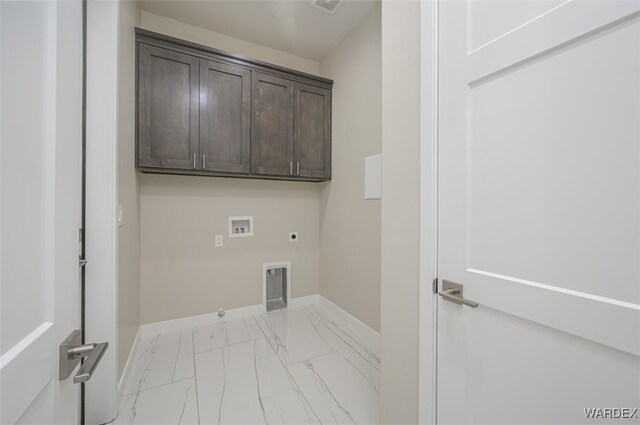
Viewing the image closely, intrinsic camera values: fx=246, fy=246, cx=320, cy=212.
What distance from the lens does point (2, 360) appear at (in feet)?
1.21

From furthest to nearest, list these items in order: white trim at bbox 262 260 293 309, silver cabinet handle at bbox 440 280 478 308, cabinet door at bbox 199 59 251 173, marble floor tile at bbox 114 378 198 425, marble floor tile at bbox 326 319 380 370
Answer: white trim at bbox 262 260 293 309
cabinet door at bbox 199 59 251 173
marble floor tile at bbox 326 319 380 370
marble floor tile at bbox 114 378 198 425
silver cabinet handle at bbox 440 280 478 308

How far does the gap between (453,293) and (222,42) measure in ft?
9.66

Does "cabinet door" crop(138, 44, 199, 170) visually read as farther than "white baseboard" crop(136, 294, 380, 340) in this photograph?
No

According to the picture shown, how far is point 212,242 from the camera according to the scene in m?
2.51

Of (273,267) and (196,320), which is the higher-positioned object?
(273,267)

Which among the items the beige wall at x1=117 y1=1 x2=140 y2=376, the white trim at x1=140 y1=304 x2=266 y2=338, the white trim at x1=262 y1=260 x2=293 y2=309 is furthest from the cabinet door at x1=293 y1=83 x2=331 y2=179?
the white trim at x1=140 y1=304 x2=266 y2=338

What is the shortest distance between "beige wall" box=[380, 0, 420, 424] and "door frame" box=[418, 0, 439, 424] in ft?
0.12

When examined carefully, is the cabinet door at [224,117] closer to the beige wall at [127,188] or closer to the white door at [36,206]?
the beige wall at [127,188]

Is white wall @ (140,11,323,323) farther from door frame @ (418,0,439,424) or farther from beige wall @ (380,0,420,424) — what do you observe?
door frame @ (418,0,439,424)

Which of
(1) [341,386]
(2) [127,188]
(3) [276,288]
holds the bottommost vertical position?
(1) [341,386]

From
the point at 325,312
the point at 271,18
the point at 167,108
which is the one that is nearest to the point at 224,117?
the point at 167,108

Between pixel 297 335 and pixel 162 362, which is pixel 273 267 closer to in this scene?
pixel 297 335

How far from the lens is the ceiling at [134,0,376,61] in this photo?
6.83 feet

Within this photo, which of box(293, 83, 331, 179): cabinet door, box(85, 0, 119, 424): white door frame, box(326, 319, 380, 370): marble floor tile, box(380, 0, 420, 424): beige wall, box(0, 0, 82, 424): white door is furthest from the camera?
box(293, 83, 331, 179): cabinet door
